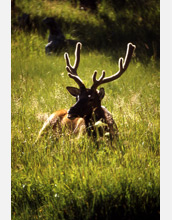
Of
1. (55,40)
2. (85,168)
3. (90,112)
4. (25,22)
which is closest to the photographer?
(85,168)

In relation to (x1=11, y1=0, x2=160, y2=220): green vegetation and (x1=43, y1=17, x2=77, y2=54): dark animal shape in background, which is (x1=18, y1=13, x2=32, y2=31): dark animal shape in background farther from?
(x1=11, y1=0, x2=160, y2=220): green vegetation

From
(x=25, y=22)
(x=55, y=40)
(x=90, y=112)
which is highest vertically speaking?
(x=25, y=22)

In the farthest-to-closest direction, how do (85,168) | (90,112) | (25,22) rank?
(25,22) → (90,112) → (85,168)

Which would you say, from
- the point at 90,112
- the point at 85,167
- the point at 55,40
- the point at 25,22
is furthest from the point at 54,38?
the point at 85,167

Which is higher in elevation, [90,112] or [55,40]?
[55,40]

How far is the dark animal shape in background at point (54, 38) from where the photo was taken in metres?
9.52

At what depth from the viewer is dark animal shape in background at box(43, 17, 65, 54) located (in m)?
9.52

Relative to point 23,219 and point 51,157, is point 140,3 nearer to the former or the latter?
point 51,157

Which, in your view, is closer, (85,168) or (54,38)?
(85,168)

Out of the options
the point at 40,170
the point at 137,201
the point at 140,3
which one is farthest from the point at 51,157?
the point at 140,3

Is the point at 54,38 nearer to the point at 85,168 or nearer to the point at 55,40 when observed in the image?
the point at 55,40

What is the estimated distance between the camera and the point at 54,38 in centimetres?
985

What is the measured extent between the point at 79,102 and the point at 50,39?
20.3 ft
